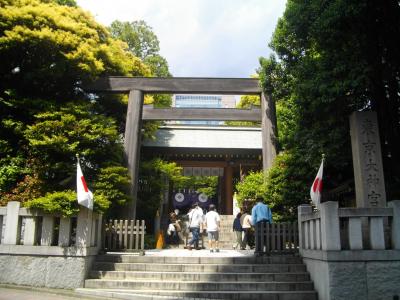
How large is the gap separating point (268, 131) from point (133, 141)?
5.14 metres

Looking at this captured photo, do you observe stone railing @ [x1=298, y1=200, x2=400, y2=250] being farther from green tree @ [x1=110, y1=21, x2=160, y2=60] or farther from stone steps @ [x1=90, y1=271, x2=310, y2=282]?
green tree @ [x1=110, y1=21, x2=160, y2=60]

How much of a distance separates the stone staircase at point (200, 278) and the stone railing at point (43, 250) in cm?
51

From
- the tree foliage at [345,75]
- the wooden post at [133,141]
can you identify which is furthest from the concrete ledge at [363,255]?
the wooden post at [133,141]

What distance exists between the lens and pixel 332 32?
835 centimetres

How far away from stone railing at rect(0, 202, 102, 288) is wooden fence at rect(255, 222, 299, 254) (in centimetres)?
427

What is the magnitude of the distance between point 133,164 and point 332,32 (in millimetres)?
8168

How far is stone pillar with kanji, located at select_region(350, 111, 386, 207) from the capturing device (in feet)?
25.4

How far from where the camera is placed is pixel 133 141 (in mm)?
13578

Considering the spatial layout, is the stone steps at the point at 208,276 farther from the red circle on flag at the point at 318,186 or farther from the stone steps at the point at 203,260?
the red circle on flag at the point at 318,186

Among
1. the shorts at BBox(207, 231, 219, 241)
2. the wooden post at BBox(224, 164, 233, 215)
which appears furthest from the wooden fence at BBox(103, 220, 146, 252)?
the wooden post at BBox(224, 164, 233, 215)

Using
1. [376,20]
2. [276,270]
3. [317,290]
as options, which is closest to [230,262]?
[276,270]

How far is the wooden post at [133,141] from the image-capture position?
13.1 m

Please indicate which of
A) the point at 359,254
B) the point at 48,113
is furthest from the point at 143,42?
the point at 359,254

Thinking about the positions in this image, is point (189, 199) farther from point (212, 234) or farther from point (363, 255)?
point (363, 255)
